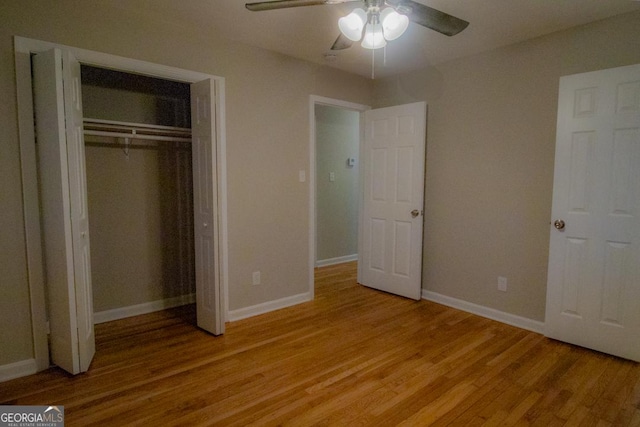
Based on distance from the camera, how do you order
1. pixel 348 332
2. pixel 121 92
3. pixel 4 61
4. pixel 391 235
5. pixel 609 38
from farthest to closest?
pixel 391 235 → pixel 121 92 → pixel 348 332 → pixel 609 38 → pixel 4 61

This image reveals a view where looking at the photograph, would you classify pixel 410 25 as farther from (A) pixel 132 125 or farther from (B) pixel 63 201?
(B) pixel 63 201

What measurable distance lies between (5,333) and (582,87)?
4.24 metres

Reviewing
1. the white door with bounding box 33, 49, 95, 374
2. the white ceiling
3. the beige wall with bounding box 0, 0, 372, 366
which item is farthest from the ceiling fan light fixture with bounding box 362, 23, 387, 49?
the white door with bounding box 33, 49, 95, 374

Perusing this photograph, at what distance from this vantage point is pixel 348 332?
2.97 meters

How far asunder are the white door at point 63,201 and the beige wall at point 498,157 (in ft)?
9.97

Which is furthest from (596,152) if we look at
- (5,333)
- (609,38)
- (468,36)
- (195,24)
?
(5,333)

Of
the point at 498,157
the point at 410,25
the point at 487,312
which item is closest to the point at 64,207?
the point at 410,25

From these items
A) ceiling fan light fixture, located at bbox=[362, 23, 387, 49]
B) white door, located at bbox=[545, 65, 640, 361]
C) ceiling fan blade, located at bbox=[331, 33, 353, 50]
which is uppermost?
ceiling fan blade, located at bbox=[331, 33, 353, 50]

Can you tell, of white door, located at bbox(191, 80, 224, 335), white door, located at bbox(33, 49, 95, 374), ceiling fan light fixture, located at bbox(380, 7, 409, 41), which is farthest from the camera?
white door, located at bbox(191, 80, 224, 335)

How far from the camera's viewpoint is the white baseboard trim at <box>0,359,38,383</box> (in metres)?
2.20

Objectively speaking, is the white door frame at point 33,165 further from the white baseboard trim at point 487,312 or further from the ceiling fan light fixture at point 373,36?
the white baseboard trim at point 487,312

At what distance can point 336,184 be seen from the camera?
5406 mm

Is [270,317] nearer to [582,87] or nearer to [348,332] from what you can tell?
[348,332]

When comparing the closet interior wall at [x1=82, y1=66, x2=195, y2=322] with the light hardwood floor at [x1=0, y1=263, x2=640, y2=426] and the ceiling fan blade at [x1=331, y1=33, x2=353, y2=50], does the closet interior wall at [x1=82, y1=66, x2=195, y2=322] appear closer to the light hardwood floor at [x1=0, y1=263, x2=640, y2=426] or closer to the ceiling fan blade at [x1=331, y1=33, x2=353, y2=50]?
the light hardwood floor at [x1=0, y1=263, x2=640, y2=426]
